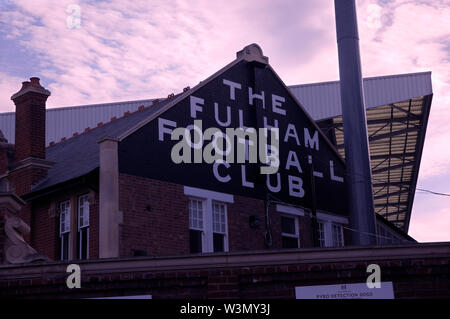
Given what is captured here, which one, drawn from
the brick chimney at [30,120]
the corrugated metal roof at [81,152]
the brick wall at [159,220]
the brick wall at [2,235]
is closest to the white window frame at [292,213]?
the brick wall at [159,220]

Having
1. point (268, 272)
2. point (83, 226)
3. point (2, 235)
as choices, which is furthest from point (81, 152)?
point (268, 272)

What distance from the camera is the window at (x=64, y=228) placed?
25719 mm

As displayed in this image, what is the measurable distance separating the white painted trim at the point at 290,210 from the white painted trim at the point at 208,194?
2.57 m

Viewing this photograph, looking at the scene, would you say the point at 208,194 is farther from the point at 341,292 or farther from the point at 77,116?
the point at 77,116

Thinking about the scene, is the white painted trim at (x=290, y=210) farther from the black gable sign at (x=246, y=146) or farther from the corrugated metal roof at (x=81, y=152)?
the corrugated metal roof at (x=81, y=152)

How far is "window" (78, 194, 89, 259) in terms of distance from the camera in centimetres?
2481

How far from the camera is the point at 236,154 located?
2809 centimetres

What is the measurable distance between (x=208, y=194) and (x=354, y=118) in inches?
252

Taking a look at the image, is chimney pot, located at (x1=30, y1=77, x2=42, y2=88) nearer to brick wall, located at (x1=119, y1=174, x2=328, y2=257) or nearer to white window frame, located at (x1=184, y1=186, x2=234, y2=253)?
brick wall, located at (x1=119, y1=174, x2=328, y2=257)

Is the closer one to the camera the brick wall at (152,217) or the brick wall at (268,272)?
the brick wall at (268,272)
